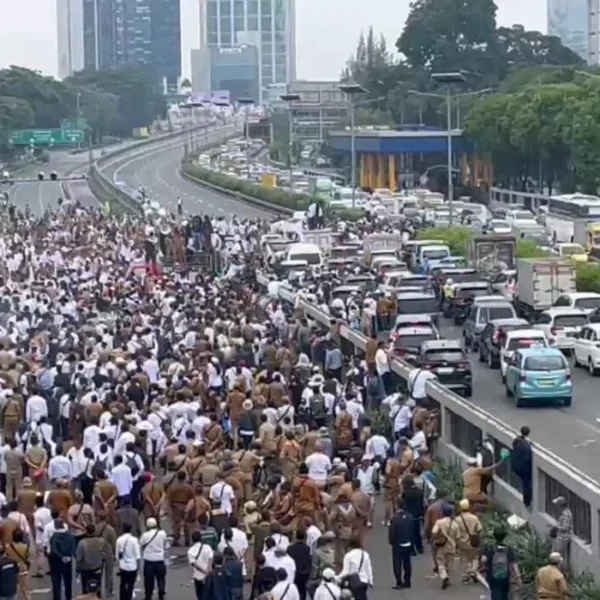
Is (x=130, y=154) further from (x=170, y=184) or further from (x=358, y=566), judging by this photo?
(x=358, y=566)

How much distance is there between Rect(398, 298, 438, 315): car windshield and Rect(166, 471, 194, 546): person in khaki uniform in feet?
63.1

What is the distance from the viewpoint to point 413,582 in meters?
21.1

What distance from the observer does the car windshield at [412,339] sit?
35.5 meters

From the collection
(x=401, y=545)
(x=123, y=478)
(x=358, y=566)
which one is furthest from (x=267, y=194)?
(x=358, y=566)

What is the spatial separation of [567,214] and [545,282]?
20156 mm

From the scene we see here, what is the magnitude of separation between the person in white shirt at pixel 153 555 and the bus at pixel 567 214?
140 feet

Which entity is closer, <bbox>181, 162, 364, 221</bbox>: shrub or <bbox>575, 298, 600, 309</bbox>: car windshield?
<bbox>575, 298, 600, 309</bbox>: car windshield

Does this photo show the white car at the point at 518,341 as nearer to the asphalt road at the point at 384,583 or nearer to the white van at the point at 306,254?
the asphalt road at the point at 384,583

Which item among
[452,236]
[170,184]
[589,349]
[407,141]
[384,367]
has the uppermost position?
[384,367]

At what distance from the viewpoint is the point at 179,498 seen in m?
22.0

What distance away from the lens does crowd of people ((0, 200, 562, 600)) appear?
63.7ft

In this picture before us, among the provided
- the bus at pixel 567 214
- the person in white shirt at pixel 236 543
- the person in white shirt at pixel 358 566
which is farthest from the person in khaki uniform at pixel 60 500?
the bus at pixel 567 214

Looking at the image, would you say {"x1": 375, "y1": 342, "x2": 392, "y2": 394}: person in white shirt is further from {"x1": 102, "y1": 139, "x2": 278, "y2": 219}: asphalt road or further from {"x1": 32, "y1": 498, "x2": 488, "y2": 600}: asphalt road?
{"x1": 102, "y1": 139, "x2": 278, "y2": 219}: asphalt road

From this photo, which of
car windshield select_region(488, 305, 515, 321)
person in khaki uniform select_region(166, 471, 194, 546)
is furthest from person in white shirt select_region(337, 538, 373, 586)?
car windshield select_region(488, 305, 515, 321)
